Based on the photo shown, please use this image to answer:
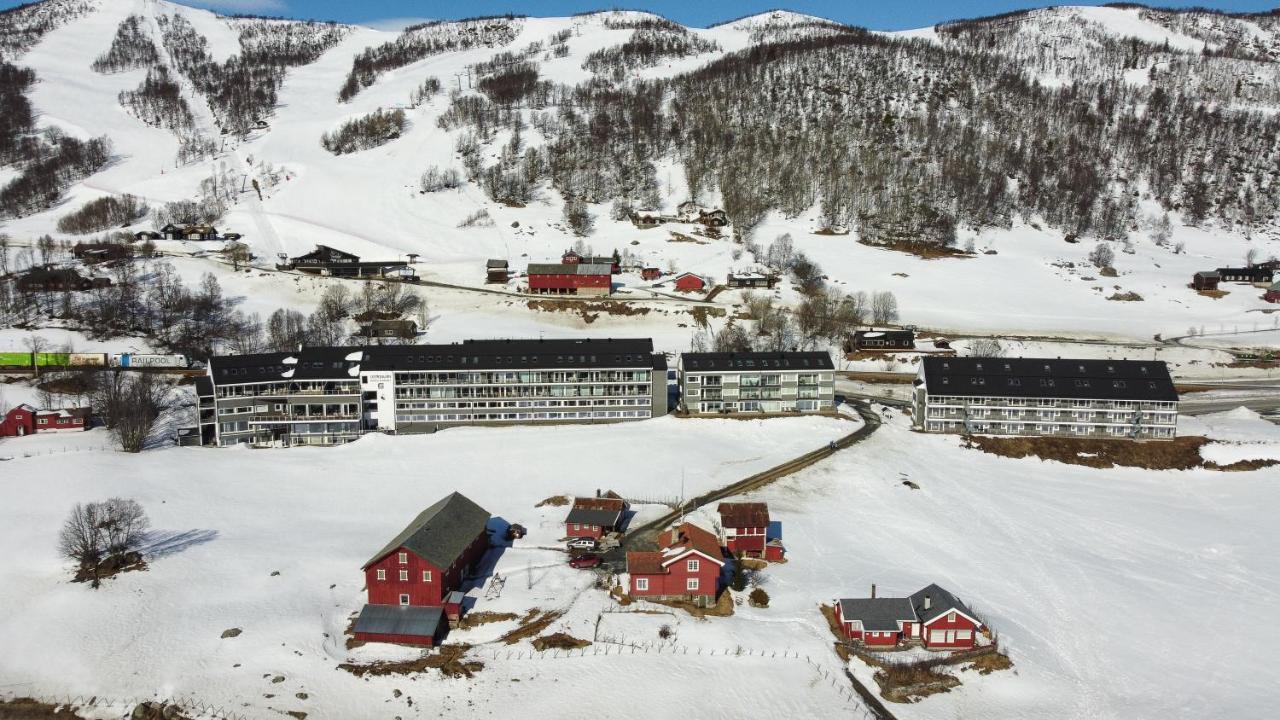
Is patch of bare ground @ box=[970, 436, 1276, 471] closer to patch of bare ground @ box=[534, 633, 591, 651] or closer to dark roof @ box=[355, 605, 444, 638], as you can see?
patch of bare ground @ box=[534, 633, 591, 651]

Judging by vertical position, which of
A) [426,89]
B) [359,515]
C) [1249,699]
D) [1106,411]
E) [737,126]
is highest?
[426,89]

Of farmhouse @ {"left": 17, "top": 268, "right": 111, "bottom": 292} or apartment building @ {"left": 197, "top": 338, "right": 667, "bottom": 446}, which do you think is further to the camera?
farmhouse @ {"left": 17, "top": 268, "right": 111, "bottom": 292}

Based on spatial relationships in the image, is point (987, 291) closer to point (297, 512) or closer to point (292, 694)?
point (297, 512)

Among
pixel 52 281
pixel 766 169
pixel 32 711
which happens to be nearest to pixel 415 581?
pixel 32 711

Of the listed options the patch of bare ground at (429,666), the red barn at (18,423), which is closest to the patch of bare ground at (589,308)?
the red barn at (18,423)

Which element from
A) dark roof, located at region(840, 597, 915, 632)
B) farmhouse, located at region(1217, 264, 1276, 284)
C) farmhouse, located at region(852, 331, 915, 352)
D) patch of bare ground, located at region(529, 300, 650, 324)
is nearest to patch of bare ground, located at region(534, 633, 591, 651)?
dark roof, located at region(840, 597, 915, 632)

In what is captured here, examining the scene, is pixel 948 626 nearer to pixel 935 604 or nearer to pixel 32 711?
pixel 935 604

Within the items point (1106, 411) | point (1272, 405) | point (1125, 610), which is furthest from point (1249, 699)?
point (1272, 405)
